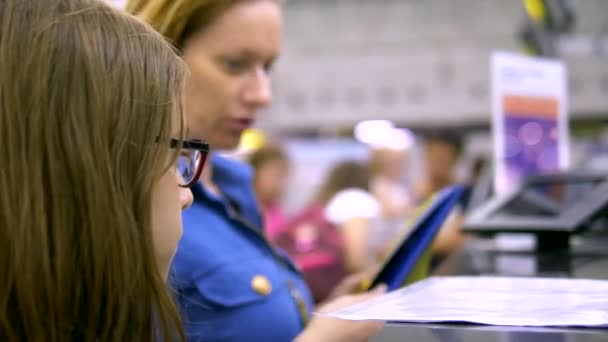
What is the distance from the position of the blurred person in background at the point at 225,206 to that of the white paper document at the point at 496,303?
261mm

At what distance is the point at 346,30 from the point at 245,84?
281 inches

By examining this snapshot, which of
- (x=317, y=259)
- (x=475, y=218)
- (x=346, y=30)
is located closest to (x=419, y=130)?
(x=346, y=30)

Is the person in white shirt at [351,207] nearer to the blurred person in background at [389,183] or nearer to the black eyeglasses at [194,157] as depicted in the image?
the blurred person in background at [389,183]

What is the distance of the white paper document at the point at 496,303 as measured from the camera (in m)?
0.71

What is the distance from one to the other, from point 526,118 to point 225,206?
107 centimetres

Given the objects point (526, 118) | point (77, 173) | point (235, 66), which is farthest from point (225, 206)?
point (526, 118)

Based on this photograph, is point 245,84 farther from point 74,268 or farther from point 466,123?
point 466,123

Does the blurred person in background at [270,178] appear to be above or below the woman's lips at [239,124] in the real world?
below

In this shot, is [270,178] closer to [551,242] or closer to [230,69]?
[551,242]

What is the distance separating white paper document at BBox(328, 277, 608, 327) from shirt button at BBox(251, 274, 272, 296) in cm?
37

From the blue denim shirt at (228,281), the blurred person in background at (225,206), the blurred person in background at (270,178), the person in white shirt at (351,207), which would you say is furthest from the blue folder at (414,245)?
the blurred person in background at (270,178)

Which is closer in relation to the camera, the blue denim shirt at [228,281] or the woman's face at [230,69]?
the blue denim shirt at [228,281]

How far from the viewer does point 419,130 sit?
9312 mm

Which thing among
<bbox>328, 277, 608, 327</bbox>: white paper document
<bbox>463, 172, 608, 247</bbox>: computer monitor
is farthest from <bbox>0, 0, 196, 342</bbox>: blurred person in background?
<bbox>463, 172, 608, 247</bbox>: computer monitor
